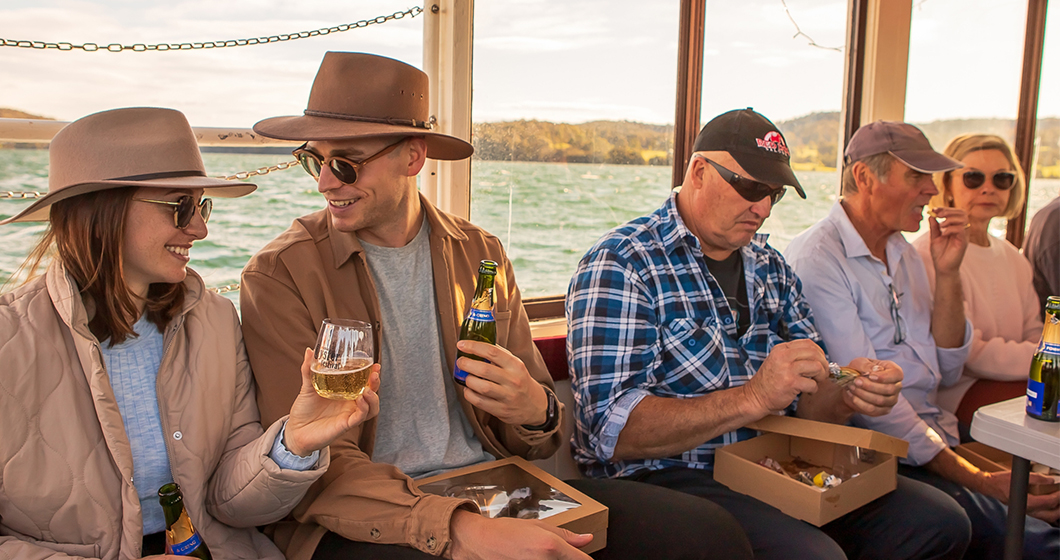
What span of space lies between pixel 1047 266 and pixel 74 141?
4.47 m

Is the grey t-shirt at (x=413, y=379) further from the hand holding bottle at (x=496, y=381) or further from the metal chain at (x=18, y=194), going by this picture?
the metal chain at (x=18, y=194)

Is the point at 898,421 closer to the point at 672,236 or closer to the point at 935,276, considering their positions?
the point at 935,276

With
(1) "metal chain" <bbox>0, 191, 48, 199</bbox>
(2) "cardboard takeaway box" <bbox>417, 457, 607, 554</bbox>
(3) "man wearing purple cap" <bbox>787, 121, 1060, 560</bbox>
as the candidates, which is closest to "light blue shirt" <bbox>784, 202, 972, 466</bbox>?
(3) "man wearing purple cap" <bbox>787, 121, 1060, 560</bbox>

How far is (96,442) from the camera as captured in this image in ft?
4.79

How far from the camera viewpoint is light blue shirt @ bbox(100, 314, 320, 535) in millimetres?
A: 1555

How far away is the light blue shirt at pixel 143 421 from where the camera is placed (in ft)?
5.10

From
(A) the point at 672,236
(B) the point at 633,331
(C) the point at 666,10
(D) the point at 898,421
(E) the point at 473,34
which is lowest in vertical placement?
(D) the point at 898,421

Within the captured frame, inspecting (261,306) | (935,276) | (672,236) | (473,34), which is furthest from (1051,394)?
(473,34)

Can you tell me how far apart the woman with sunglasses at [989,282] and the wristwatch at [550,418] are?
2.16 meters

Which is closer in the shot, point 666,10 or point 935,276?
point 935,276

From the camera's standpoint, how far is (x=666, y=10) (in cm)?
355

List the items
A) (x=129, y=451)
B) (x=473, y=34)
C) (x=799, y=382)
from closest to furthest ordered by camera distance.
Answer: (x=129, y=451) < (x=799, y=382) < (x=473, y=34)

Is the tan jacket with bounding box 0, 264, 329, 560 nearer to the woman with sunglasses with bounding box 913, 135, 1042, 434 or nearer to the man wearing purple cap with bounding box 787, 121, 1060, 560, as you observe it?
the man wearing purple cap with bounding box 787, 121, 1060, 560

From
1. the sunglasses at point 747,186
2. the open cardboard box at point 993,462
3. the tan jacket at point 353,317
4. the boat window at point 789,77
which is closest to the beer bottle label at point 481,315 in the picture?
the tan jacket at point 353,317
